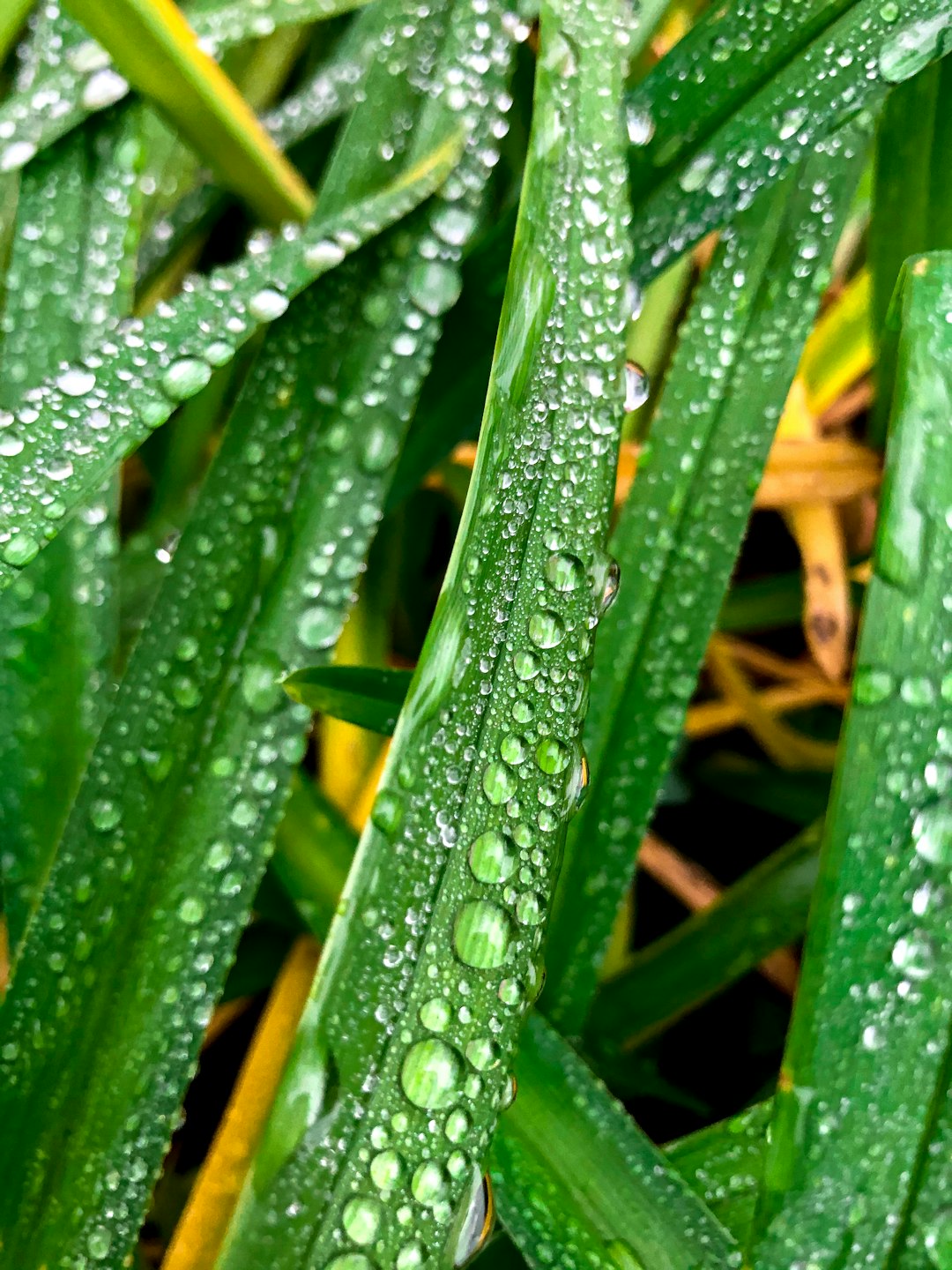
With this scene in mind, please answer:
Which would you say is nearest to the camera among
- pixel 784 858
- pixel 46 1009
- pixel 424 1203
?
pixel 424 1203

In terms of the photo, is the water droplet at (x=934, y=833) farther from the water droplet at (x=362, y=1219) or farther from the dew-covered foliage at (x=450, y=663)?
the water droplet at (x=362, y=1219)

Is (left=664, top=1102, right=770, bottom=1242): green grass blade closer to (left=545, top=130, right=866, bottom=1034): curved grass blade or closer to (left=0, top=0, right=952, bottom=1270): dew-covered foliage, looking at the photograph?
(left=0, top=0, right=952, bottom=1270): dew-covered foliage

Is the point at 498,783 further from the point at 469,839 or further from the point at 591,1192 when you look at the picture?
the point at 591,1192

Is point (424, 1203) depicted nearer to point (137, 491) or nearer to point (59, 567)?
point (59, 567)

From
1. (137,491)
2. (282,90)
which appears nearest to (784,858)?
(137,491)

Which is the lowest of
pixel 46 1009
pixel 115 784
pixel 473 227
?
pixel 46 1009

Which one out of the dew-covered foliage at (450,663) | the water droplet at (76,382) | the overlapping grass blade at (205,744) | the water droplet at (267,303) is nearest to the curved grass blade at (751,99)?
the dew-covered foliage at (450,663)
